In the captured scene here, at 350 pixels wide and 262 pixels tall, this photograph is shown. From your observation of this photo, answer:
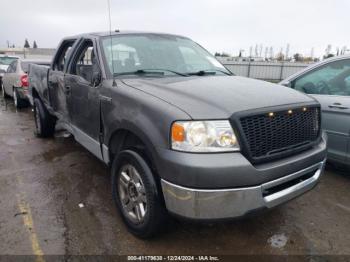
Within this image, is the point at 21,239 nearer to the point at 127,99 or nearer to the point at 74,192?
the point at 74,192

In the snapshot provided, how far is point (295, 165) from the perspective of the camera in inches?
99.4

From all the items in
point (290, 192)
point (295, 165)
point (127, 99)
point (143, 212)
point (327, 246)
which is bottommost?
point (327, 246)

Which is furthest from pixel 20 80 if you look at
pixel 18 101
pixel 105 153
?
pixel 105 153

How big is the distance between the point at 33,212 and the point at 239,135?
7.70 ft

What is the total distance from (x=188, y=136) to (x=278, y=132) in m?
0.77

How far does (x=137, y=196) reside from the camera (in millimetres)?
2744

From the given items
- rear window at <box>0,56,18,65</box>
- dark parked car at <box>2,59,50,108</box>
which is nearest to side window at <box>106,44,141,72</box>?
dark parked car at <box>2,59,50,108</box>

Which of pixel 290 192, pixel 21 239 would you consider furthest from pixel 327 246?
pixel 21 239

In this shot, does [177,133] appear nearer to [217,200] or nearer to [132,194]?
[217,200]

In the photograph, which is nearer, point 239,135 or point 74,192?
point 239,135

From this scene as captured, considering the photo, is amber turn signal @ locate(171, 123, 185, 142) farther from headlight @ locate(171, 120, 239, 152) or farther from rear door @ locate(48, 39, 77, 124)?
rear door @ locate(48, 39, 77, 124)

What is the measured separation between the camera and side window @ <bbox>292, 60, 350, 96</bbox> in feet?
13.3

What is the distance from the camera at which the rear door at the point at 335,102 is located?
12.8ft

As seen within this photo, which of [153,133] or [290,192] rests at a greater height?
[153,133]
